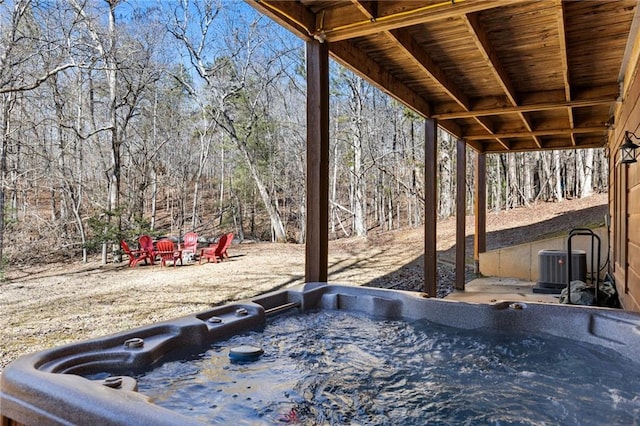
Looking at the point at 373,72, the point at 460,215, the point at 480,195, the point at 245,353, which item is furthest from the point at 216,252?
the point at 245,353

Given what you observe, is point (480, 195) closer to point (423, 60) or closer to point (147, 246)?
point (423, 60)

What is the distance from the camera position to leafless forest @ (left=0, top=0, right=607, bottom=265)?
665cm

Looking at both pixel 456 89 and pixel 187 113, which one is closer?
pixel 456 89

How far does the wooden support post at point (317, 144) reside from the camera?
2.86m

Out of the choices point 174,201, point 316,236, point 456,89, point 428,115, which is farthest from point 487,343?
point 174,201

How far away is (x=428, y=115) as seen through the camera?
507cm

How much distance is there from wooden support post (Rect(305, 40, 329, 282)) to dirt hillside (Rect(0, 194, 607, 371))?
2649 millimetres

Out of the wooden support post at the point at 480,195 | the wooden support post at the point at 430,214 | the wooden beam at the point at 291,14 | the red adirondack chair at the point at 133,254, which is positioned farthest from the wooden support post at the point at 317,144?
the red adirondack chair at the point at 133,254

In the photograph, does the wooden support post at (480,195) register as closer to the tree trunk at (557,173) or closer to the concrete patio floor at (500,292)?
the concrete patio floor at (500,292)

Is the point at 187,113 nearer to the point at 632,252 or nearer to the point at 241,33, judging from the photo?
the point at 241,33

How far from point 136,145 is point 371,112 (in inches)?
264

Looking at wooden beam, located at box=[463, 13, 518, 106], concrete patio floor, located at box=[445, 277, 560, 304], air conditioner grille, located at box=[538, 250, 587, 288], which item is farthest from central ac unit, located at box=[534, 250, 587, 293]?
wooden beam, located at box=[463, 13, 518, 106]

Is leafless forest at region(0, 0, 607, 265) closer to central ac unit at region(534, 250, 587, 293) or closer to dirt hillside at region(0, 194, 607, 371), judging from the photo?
dirt hillside at region(0, 194, 607, 371)

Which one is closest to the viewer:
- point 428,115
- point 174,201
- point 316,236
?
point 316,236
